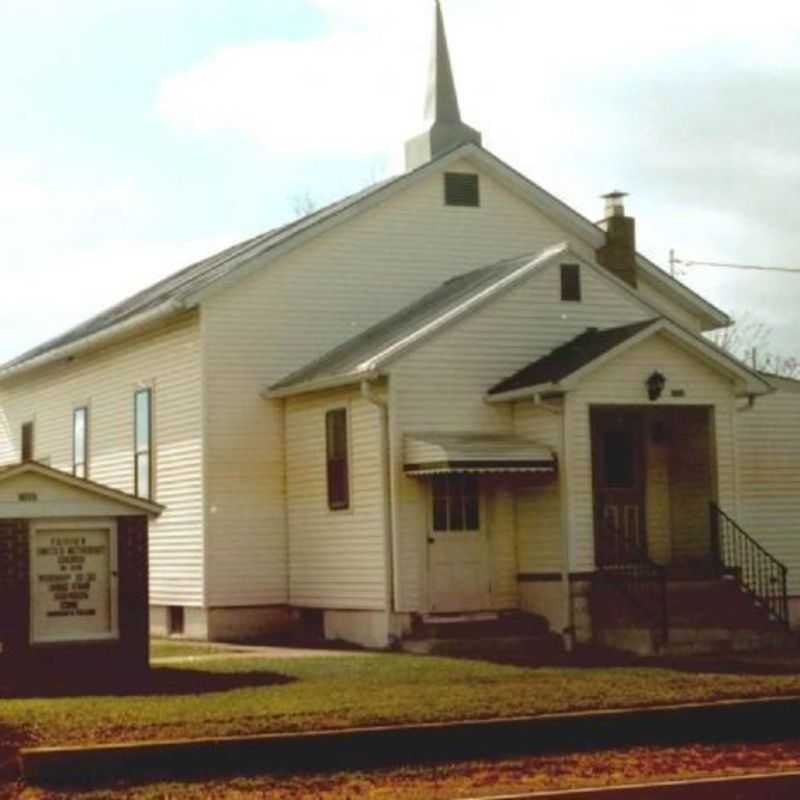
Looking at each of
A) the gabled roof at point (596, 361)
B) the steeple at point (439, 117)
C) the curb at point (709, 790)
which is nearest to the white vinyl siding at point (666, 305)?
the steeple at point (439, 117)

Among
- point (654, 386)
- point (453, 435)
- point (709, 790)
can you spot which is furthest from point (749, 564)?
point (709, 790)

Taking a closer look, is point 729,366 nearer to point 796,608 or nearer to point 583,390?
point 583,390

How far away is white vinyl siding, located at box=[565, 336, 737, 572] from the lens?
76.5 feet

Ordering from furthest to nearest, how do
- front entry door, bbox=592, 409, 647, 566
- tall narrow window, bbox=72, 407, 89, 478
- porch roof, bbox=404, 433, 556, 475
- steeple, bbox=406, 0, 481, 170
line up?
1. steeple, bbox=406, 0, 481, 170
2. tall narrow window, bbox=72, 407, 89, 478
3. front entry door, bbox=592, 409, 647, 566
4. porch roof, bbox=404, 433, 556, 475

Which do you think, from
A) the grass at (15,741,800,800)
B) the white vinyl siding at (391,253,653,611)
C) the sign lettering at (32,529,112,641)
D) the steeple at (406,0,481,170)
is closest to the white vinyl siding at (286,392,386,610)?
the white vinyl siding at (391,253,653,611)

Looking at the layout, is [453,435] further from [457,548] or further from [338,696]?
[338,696]

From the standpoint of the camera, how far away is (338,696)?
16344 millimetres

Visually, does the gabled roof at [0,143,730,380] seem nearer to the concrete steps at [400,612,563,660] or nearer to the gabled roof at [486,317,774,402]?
the gabled roof at [486,317,774,402]

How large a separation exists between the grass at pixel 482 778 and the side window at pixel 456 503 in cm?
1024

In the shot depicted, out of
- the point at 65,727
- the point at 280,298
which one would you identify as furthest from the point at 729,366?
the point at 65,727

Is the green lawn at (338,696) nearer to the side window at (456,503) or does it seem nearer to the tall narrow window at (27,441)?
the side window at (456,503)

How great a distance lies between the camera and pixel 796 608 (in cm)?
2739

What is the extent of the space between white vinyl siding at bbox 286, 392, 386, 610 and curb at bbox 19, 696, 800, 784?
9.59 meters

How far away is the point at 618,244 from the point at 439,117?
6.44m
